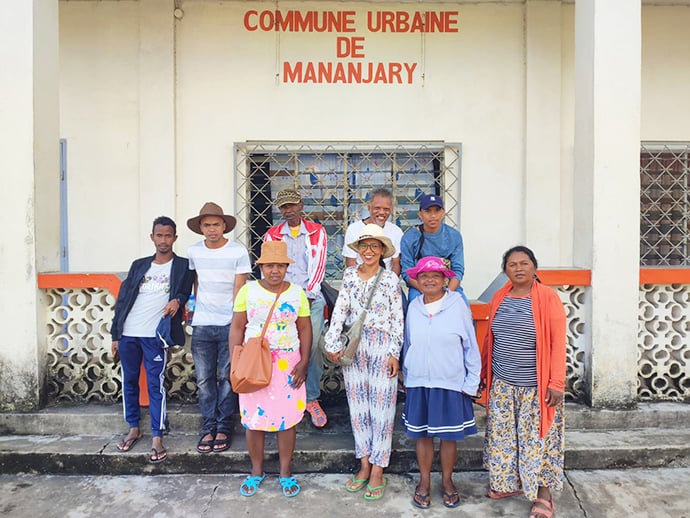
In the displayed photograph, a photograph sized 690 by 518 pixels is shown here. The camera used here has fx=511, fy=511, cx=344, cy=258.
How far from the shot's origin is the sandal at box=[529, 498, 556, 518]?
9.27 ft

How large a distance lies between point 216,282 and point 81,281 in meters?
1.23

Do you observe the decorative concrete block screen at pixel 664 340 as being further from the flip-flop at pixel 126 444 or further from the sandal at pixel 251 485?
the flip-flop at pixel 126 444

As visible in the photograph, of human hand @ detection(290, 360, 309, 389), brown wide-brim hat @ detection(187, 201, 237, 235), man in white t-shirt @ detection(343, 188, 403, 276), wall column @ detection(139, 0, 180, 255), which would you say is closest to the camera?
human hand @ detection(290, 360, 309, 389)

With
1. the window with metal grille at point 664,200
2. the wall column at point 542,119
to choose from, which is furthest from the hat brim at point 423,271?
the window with metal grille at point 664,200

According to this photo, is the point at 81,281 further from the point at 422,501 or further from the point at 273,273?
the point at 422,501

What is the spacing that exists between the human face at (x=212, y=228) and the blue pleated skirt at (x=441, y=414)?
5.26 ft

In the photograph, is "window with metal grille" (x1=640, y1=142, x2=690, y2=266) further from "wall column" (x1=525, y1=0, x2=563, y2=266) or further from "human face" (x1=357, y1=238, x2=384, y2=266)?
"human face" (x1=357, y1=238, x2=384, y2=266)

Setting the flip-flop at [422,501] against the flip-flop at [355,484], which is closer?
the flip-flop at [422,501]

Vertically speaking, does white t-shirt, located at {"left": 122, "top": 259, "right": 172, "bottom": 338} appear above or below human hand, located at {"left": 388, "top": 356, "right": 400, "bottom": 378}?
above

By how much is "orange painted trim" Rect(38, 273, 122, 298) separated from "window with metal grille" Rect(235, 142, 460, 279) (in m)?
1.73

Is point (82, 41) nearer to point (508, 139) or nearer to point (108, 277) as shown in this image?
point (108, 277)

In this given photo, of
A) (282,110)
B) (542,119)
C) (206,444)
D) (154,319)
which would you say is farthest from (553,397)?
(282,110)

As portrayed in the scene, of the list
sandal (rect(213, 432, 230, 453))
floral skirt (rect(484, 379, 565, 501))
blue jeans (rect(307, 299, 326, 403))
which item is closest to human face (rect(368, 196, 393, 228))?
blue jeans (rect(307, 299, 326, 403))

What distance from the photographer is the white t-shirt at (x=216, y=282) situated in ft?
11.0
